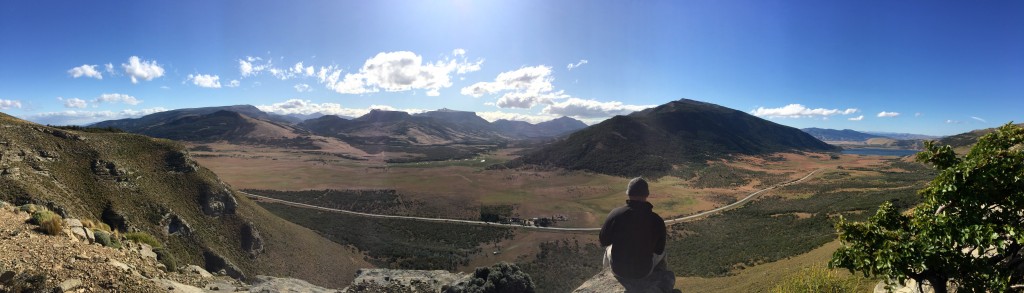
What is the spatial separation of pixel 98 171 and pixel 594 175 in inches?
3755

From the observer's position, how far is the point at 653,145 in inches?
5217

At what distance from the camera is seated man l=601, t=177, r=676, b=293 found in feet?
37.4

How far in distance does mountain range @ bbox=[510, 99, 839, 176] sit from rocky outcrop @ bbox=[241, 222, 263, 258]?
8814 cm

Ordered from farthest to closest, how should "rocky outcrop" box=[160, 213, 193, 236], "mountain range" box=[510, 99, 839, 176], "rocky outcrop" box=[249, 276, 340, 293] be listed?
"mountain range" box=[510, 99, 839, 176]
"rocky outcrop" box=[160, 213, 193, 236]
"rocky outcrop" box=[249, 276, 340, 293]

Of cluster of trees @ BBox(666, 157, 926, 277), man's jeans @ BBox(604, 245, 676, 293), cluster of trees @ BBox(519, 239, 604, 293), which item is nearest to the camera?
man's jeans @ BBox(604, 245, 676, 293)

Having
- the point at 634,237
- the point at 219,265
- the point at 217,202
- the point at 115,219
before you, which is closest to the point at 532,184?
the point at 217,202

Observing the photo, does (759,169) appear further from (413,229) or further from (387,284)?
(387,284)

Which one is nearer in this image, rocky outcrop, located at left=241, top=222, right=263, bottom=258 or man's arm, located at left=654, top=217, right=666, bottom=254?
man's arm, located at left=654, top=217, right=666, bottom=254

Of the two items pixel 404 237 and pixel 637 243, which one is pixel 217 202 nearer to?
pixel 404 237

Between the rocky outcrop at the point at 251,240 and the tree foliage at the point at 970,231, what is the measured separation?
132 feet

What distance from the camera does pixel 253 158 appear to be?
15575cm

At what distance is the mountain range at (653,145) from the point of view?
117788mm

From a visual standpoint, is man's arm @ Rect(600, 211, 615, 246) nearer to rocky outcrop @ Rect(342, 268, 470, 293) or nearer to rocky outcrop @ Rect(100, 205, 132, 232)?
rocky outcrop @ Rect(342, 268, 470, 293)

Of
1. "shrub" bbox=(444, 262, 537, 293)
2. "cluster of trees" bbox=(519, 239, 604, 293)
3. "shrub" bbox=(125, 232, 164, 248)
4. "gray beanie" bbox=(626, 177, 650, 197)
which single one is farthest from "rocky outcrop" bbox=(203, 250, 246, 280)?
"gray beanie" bbox=(626, 177, 650, 197)
